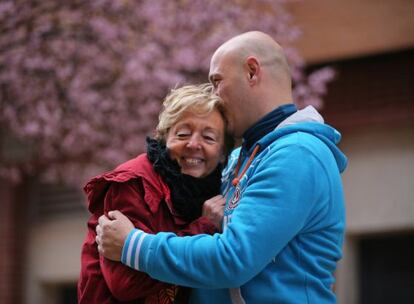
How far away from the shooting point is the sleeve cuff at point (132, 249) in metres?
2.67

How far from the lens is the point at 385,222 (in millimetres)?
8766

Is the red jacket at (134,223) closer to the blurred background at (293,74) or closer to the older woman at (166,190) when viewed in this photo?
the older woman at (166,190)

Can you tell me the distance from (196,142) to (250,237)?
64 cm

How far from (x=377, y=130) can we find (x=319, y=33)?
117cm

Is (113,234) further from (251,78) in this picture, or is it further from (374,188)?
(374,188)

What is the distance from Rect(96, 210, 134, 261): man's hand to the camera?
2718 mm

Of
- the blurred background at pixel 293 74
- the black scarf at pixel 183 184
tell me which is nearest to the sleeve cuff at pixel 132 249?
the black scarf at pixel 183 184

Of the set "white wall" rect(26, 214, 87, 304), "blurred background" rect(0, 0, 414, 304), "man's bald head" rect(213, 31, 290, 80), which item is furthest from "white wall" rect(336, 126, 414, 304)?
"man's bald head" rect(213, 31, 290, 80)

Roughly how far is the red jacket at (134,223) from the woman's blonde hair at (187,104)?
0.23 m

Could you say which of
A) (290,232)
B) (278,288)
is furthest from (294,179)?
(278,288)

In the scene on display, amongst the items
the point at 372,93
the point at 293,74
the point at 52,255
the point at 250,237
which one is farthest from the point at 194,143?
the point at 52,255

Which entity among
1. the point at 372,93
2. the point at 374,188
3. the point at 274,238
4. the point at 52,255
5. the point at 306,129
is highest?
Result: the point at 372,93

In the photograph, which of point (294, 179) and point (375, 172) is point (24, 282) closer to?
point (375, 172)

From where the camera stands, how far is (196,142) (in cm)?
308
